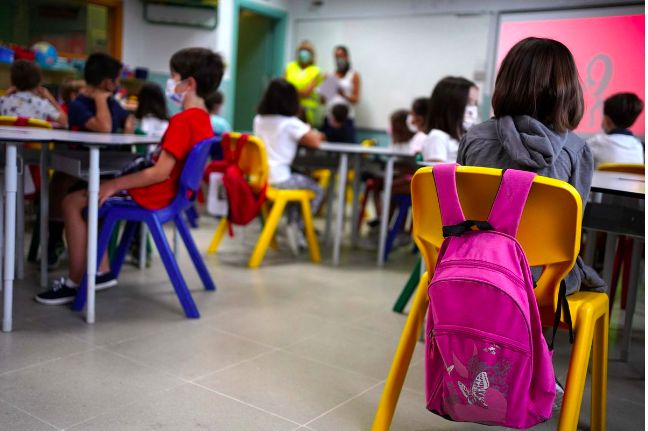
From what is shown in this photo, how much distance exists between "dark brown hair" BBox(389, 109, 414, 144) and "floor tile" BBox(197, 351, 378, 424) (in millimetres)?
2702

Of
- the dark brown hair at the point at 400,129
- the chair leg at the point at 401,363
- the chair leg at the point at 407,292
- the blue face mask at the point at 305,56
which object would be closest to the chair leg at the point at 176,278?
the chair leg at the point at 407,292

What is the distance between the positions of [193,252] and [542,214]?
1.88 meters

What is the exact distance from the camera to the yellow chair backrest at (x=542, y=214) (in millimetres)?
1398

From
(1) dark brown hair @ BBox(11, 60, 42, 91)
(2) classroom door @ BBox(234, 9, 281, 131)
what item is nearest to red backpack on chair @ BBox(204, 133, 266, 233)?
(1) dark brown hair @ BBox(11, 60, 42, 91)

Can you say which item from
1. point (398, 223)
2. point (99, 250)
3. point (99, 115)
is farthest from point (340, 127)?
point (99, 250)

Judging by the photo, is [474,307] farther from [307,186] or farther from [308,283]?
[307,186]

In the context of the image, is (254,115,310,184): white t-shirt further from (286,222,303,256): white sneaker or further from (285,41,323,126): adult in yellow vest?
(285,41,323,126): adult in yellow vest

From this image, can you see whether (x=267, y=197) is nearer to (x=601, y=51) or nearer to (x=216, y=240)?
(x=216, y=240)

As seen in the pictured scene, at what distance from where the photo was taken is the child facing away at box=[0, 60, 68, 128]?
3693 mm

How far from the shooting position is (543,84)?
1587mm

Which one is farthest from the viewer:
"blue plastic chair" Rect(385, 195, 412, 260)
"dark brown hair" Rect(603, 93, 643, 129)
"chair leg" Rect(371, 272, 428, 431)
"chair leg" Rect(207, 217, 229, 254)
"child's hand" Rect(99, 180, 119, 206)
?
"blue plastic chair" Rect(385, 195, 412, 260)

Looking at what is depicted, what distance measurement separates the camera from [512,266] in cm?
135

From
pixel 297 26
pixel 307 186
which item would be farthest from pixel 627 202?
pixel 297 26

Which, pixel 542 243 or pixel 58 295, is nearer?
pixel 542 243
